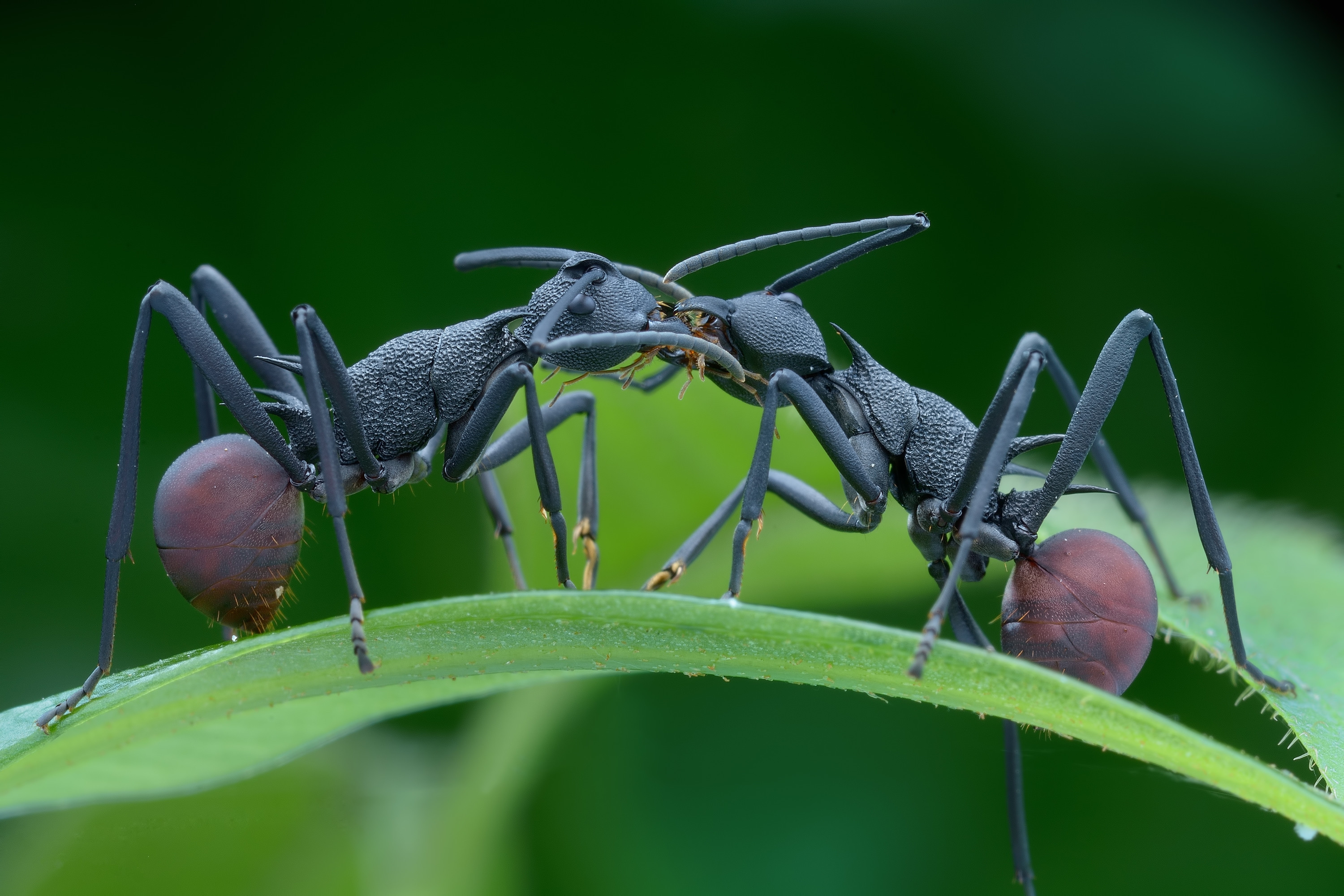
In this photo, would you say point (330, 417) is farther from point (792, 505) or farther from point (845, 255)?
point (845, 255)

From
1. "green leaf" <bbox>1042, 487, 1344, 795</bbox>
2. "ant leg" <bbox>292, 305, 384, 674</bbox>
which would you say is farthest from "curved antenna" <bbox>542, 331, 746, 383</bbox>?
"green leaf" <bbox>1042, 487, 1344, 795</bbox>

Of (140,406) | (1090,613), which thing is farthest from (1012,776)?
(140,406)

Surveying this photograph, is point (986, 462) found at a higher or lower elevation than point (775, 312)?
lower

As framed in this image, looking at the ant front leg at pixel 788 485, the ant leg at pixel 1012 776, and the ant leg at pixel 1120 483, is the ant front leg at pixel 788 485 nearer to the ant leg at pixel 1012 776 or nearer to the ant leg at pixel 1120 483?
the ant leg at pixel 1012 776

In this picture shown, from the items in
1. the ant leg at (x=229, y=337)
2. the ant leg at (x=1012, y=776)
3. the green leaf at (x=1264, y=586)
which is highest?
the ant leg at (x=229, y=337)

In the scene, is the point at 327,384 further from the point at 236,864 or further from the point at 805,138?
the point at 805,138

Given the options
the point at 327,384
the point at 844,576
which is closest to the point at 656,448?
the point at 844,576

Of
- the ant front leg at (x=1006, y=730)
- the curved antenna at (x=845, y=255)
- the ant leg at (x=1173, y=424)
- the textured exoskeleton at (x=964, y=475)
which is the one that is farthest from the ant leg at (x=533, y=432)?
the ant leg at (x=1173, y=424)
